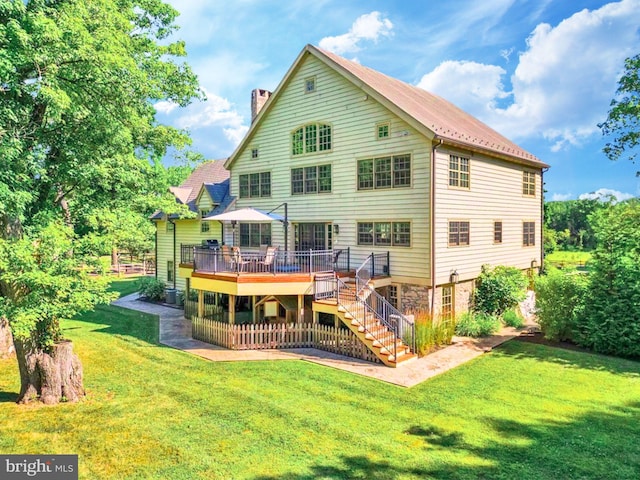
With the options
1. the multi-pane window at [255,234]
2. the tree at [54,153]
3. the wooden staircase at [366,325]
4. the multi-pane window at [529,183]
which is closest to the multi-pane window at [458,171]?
the wooden staircase at [366,325]

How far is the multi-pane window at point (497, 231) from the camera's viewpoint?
60.6 ft

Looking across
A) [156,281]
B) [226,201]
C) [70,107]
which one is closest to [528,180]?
[226,201]

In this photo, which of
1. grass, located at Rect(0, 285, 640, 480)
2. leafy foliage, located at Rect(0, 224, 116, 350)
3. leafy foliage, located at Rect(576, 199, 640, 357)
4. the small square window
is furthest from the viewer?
the small square window

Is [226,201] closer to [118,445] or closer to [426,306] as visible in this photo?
[426,306]

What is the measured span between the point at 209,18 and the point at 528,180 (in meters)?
17.1

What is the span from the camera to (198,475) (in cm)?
659

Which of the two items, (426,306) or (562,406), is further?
(426,306)

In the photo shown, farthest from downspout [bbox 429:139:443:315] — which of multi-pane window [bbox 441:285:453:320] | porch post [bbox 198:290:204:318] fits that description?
porch post [bbox 198:290:204:318]

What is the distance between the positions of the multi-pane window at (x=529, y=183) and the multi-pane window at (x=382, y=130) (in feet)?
29.5

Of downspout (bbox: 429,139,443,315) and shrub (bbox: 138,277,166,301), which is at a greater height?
downspout (bbox: 429,139,443,315)

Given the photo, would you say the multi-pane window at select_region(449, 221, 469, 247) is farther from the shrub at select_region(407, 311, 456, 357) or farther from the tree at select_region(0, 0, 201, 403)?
the tree at select_region(0, 0, 201, 403)

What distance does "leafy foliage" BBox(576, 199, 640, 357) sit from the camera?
42.2 feet

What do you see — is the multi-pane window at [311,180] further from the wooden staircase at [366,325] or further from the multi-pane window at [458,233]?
the multi-pane window at [458,233]

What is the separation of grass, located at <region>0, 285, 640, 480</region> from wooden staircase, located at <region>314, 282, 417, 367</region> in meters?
1.65
